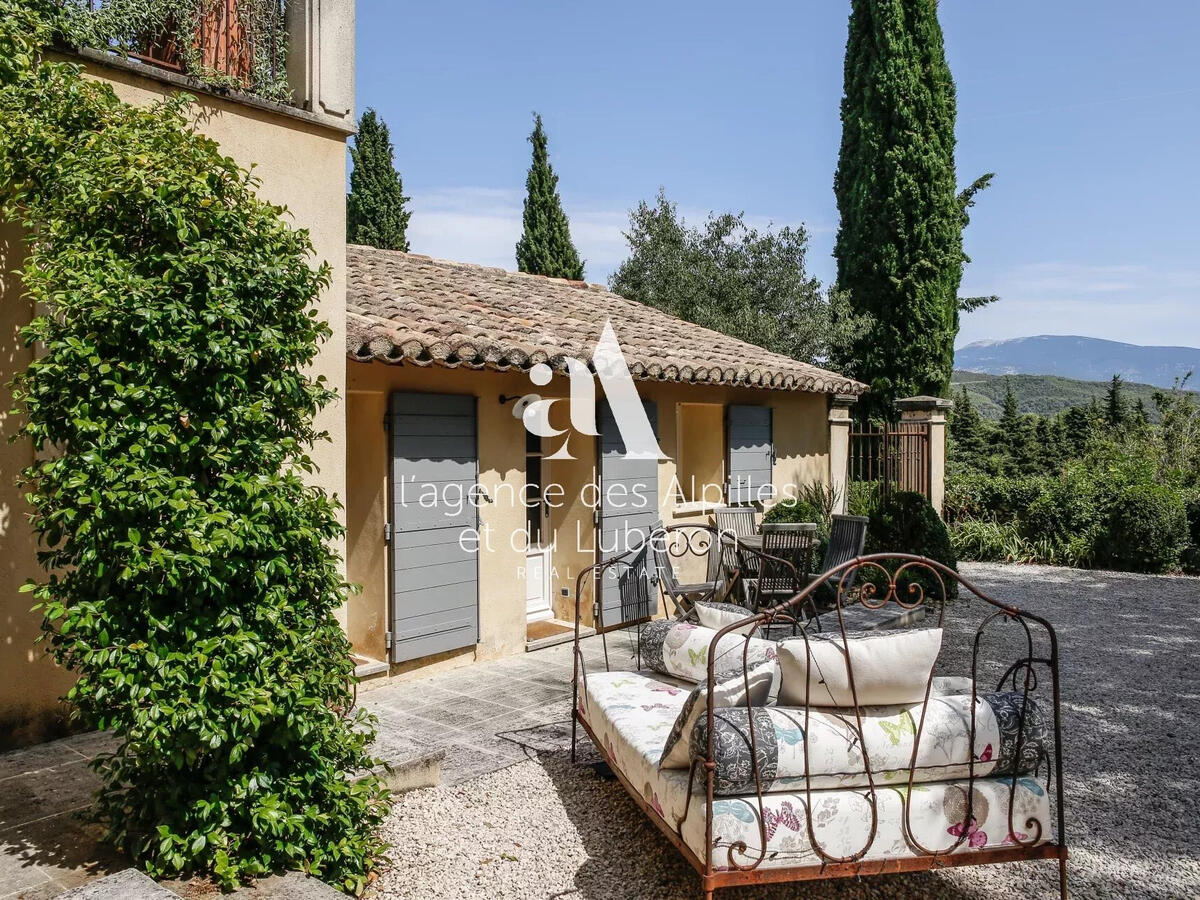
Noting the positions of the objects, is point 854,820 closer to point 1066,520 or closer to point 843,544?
point 843,544

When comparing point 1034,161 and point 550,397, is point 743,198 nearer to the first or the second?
point 1034,161

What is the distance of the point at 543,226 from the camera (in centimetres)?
2152

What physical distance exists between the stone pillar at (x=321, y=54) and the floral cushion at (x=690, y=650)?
4256 millimetres

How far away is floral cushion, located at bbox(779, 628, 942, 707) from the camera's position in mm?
3354

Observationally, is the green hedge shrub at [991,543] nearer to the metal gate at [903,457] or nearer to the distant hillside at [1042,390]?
the metal gate at [903,457]

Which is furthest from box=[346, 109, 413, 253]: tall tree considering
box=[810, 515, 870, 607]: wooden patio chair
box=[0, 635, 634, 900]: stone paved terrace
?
box=[0, 635, 634, 900]: stone paved terrace

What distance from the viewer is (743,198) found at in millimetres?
19719

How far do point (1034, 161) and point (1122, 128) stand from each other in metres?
6.59

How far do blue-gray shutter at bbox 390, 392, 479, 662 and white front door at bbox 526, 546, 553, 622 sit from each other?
163cm

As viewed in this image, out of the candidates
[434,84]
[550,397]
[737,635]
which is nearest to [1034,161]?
[434,84]

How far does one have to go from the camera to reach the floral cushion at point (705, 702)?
344cm

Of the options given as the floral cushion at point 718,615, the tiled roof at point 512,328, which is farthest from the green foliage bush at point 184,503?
the tiled roof at point 512,328

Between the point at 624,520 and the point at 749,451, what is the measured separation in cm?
271

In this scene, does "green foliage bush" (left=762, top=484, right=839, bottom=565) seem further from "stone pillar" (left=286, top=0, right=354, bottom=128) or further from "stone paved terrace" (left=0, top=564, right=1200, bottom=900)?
"stone pillar" (left=286, top=0, right=354, bottom=128)
